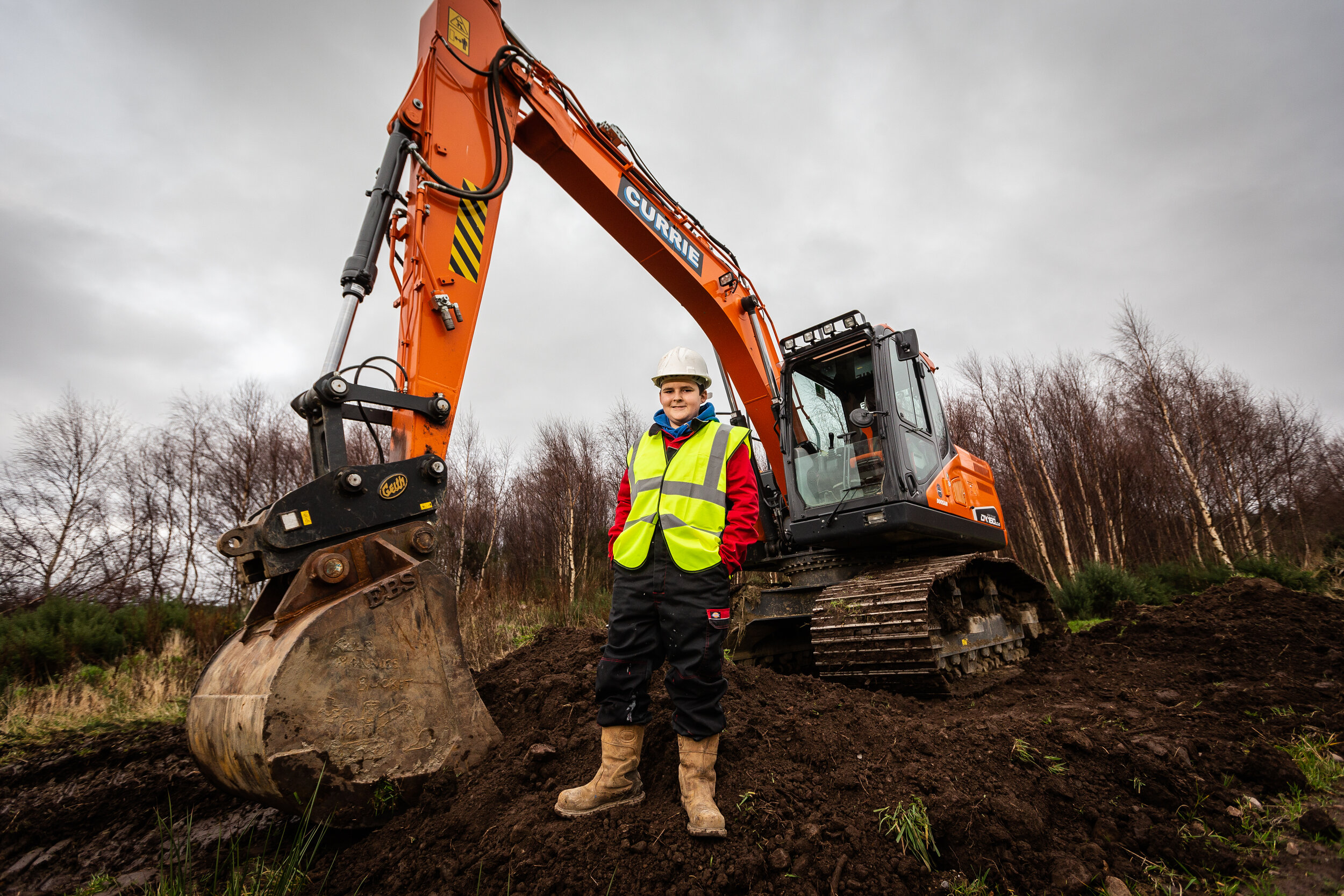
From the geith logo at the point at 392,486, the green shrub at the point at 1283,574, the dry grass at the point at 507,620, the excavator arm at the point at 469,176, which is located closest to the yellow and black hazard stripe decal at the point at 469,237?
the excavator arm at the point at 469,176

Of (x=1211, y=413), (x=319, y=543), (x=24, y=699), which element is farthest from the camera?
(x=1211, y=413)

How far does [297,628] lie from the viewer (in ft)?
7.93

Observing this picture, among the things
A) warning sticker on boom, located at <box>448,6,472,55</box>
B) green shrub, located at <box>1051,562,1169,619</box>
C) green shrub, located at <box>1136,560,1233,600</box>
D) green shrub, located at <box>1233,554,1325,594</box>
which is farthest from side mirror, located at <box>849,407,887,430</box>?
green shrub, located at <box>1136,560,1233,600</box>

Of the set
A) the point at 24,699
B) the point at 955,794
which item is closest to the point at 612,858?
the point at 955,794

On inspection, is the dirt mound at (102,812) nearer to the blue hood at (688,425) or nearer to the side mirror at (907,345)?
the blue hood at (688,425)

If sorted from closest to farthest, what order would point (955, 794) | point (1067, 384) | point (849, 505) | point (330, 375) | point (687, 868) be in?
point (687, 868)
point (955, 794)
point (330, 375)
point (849, 505)
point (1067, 384)

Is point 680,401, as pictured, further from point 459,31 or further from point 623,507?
point 459,31

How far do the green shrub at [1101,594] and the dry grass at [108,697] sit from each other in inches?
455

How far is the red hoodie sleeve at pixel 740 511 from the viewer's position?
8.33ft

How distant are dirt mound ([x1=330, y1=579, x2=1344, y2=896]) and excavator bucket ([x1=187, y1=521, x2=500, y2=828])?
158mm

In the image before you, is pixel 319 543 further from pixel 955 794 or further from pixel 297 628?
pixel 955 794

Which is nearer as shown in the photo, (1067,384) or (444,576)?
(444,576)

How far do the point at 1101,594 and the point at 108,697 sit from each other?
42.9 ft

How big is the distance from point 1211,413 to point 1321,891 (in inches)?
823
